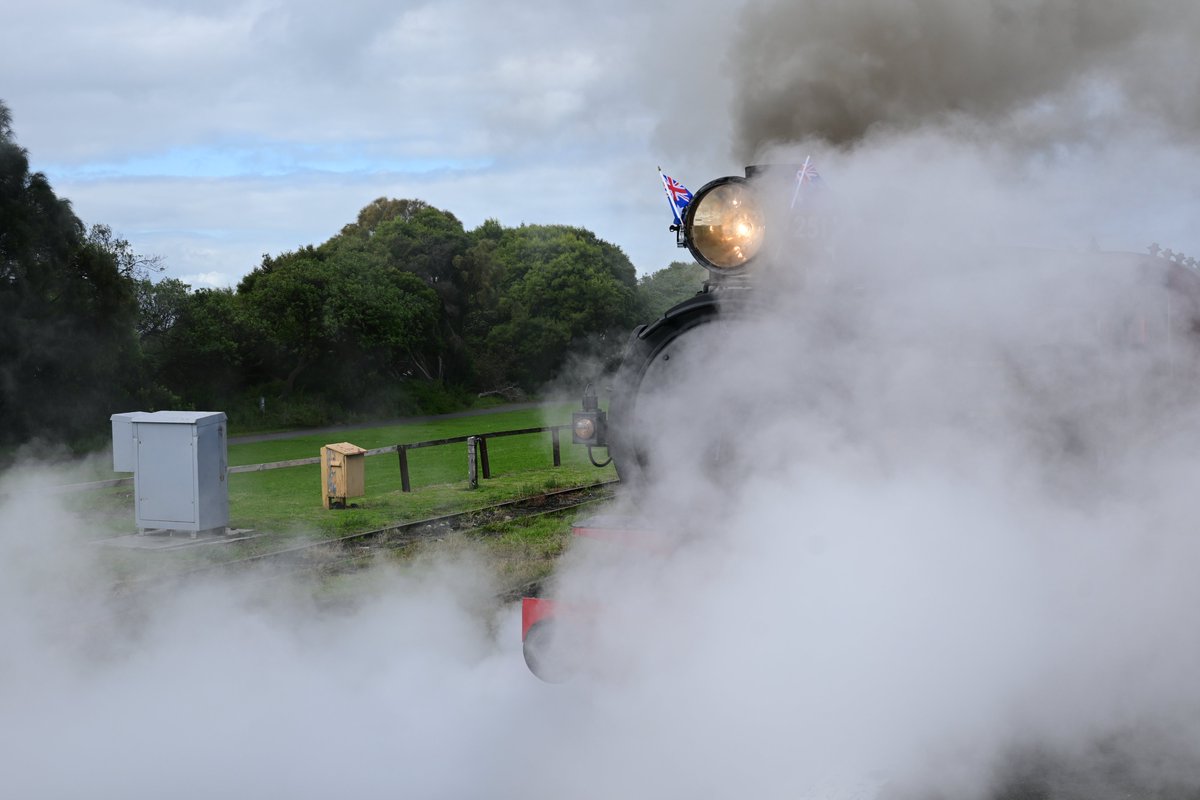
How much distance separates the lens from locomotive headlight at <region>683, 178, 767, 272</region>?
444 centimetres

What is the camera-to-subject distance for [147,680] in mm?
4840

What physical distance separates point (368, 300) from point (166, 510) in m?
17.5

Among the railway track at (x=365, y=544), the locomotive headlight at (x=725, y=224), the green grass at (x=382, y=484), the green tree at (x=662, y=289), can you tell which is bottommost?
the railway track at (x=365, y=544)

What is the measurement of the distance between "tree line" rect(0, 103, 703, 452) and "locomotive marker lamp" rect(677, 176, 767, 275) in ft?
19.2

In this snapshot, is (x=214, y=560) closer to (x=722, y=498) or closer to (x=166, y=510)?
(x=166, y=510)

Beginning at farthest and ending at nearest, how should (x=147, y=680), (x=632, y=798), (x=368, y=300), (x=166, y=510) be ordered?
(x=368, y=300), (x=166, y=510), (x=147, y=680), (x=632, y=798)

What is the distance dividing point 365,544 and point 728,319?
5.27 metres

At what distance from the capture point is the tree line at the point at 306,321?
48.4 ft

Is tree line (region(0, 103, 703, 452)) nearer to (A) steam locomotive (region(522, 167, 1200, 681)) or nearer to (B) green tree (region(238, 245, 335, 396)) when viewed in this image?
(B) green tree (region(238, 245, 335, 396))

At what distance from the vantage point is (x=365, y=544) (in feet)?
28.8

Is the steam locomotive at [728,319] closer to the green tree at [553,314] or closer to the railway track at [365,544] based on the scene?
the railway track at [365,544]

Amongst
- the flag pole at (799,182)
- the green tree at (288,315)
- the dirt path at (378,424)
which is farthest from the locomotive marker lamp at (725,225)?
the green tree at (288,315)

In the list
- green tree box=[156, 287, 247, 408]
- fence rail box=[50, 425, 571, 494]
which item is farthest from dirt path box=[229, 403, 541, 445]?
fence rail box=[50, 425, 571, 494]

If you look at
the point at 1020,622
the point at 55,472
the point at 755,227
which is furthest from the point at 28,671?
the point at 55,472
